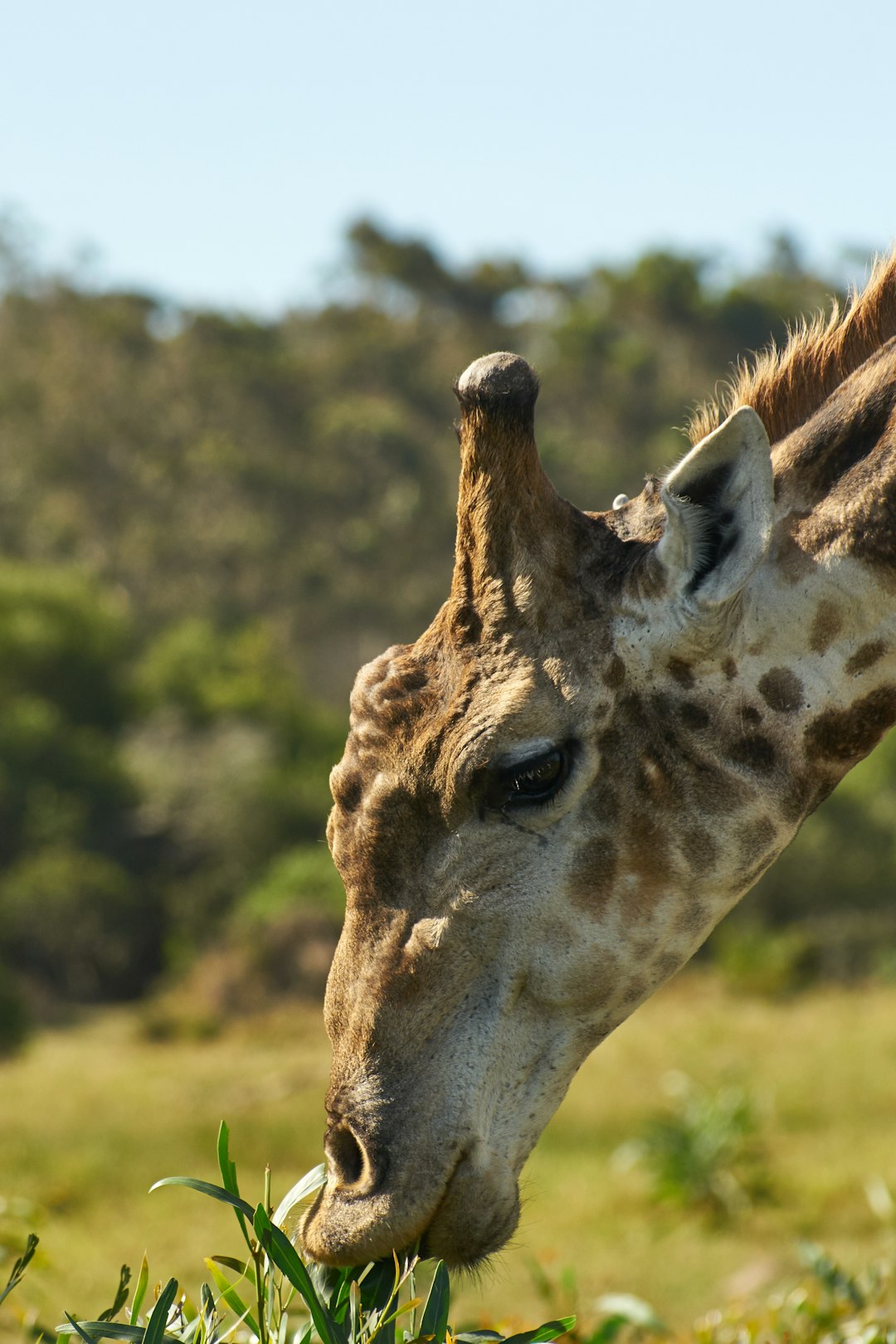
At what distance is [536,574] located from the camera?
11.7 ft

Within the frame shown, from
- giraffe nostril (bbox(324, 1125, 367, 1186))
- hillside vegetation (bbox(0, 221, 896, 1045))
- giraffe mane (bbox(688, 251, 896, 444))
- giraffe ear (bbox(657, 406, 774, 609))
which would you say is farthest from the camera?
hillside vegetation (bbox(0, 221, 896, 1045))

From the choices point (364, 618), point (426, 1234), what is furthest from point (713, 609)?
point (364, 618)

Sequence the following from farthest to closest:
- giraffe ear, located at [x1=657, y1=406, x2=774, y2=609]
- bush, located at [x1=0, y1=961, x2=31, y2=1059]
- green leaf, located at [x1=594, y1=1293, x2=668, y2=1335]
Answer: bush, located at [x1=0, y1=961, x2=31, y2=1059] → green leaf, located at [x1=594, y1=1293, x2=668, y2=1335] → giraffe ear, located at [x1=657, y1=406, x2=774, y2=609]

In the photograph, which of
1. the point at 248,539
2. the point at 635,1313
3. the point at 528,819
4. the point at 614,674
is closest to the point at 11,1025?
the point at 635,1313

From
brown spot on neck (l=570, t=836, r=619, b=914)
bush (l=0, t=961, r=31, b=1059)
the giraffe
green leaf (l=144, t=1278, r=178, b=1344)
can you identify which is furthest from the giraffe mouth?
bush (l=0, t=961, r=31, b=1059)

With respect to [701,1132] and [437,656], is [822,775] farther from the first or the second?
[701,1132]

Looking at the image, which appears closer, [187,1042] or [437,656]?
[437,656]

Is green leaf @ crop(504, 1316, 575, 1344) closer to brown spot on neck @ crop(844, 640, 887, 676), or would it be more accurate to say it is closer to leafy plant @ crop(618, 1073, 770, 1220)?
brown spot on neck @ crop(844, 640, 887, 676)

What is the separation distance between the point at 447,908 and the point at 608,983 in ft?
1.44

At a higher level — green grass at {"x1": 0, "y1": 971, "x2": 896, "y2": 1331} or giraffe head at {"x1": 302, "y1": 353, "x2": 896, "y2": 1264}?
green grass at {"x1": 0, "y1": 971, "x2": 896, "y2": 1331}

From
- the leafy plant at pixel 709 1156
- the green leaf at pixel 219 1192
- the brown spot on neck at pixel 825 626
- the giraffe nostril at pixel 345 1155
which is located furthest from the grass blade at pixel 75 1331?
the leafy plant at pixel 709 1156

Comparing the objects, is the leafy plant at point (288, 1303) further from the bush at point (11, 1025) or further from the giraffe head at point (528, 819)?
the bush at point (11, 1025)

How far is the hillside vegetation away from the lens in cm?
3136

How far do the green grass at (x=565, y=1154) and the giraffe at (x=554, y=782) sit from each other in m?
0.57
